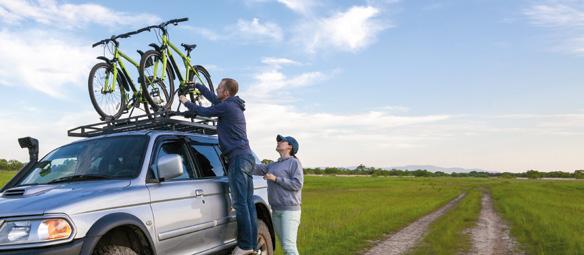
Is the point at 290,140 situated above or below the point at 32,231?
above

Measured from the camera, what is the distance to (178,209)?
5301 mm

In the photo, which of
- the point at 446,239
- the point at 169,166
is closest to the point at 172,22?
the point at 169,166

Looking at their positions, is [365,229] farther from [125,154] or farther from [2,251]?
[2,251]

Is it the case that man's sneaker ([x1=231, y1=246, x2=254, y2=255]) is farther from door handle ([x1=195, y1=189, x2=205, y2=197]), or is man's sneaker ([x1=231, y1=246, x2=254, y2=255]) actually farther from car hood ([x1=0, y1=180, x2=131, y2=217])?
car hood ([x1=0, y1=180, x2=131, y2=217])

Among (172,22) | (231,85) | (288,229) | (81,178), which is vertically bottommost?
(288,229)

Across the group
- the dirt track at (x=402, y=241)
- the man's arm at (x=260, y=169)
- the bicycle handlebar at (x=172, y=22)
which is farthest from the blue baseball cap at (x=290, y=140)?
the dirt track at (x=402, y=241)

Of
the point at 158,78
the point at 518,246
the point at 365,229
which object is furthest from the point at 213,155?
the point at 365,229

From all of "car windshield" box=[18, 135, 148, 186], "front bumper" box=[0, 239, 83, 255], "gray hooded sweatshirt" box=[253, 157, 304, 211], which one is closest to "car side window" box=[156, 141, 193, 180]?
"car windshield" box=[18, 135, 148, 186]

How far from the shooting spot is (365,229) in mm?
15289

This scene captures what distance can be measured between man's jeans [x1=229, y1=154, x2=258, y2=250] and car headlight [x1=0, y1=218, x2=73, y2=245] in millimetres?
2247

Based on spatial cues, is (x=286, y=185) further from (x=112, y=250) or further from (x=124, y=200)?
(x=112, y=250)

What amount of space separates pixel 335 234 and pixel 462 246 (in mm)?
3400

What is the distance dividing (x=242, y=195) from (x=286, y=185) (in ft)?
2.11

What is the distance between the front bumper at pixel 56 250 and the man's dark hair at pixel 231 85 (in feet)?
8.99
